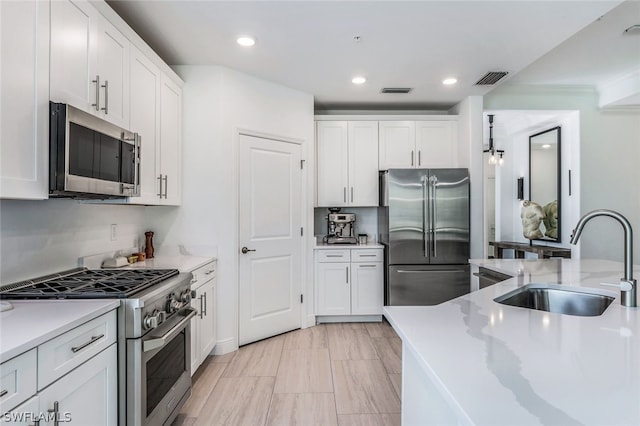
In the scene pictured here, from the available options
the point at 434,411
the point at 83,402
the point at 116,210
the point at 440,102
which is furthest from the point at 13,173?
the point at 440,102

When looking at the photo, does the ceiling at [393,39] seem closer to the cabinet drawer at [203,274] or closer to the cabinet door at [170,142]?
the cabinet door at [170,142]

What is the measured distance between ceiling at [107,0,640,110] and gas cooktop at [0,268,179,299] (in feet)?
5.76

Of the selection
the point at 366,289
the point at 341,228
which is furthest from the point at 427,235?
the point at 341,228

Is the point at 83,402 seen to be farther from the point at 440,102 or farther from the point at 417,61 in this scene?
the point at 440,102

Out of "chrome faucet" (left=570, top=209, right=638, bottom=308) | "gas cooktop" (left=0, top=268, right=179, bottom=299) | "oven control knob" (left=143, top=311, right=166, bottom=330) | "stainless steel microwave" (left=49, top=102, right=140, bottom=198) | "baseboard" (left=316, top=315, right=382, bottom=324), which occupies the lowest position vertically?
"baseboard" (left=316, top=315, right=382, bottom=324)

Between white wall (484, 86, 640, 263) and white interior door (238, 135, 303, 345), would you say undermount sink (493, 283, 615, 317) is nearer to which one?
white interior door (238, 135, 303, 345)

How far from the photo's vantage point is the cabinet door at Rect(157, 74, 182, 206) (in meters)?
2.86

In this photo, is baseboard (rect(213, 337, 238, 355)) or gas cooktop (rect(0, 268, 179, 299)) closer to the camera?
gas cooktop (rect(0, 268, 179, 299))

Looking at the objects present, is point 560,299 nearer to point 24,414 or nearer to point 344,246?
point 24,414

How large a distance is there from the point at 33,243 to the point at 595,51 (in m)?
4.87

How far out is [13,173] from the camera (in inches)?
55.1

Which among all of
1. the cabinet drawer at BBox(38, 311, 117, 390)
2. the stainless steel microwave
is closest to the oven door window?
the cabinet drawer at BBox(38, 311, 117, 390)

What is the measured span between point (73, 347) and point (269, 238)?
8.05 feet

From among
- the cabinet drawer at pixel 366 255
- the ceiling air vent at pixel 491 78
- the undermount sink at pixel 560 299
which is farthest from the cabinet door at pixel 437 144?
the undermount sink at pixel 560 299
